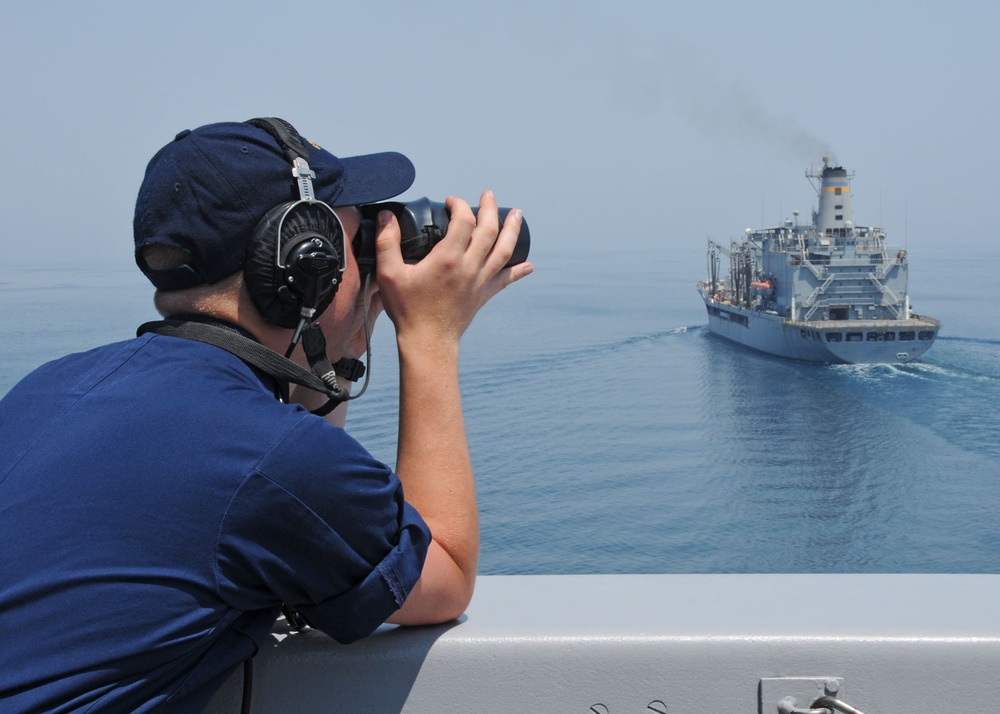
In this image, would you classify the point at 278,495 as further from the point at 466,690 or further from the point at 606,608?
the point at 606,608

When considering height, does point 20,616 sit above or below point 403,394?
below

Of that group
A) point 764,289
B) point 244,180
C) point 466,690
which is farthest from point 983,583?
point 764,289

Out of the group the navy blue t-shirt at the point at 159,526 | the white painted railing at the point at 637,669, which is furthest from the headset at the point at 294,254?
the white painted railing at the point at 637,669

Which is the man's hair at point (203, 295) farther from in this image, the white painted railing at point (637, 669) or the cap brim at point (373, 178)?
the white painted railing at point (637, 669)

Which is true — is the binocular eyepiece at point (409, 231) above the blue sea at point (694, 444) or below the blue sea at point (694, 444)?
above

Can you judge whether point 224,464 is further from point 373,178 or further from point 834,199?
point 834,199

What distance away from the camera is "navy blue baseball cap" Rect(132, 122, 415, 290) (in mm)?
804

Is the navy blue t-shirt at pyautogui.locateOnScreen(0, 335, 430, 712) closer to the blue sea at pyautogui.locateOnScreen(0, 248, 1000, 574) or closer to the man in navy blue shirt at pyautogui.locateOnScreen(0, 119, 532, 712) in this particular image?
the man in navy blue shirt at pyautogui.locateOnScreen(0, 119, 532, 712)

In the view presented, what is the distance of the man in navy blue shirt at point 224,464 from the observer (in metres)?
0.68

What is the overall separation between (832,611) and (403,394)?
20.9 inches

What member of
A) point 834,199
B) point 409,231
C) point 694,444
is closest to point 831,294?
point 834,199

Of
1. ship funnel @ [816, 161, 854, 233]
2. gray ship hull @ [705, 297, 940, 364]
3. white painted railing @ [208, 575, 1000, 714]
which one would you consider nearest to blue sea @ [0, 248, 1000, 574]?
gray ship hull @ [705, 297, 940, 364]

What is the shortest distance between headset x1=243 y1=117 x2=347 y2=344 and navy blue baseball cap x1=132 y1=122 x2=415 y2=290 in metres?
0.01

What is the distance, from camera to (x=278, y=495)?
703 millimetres
